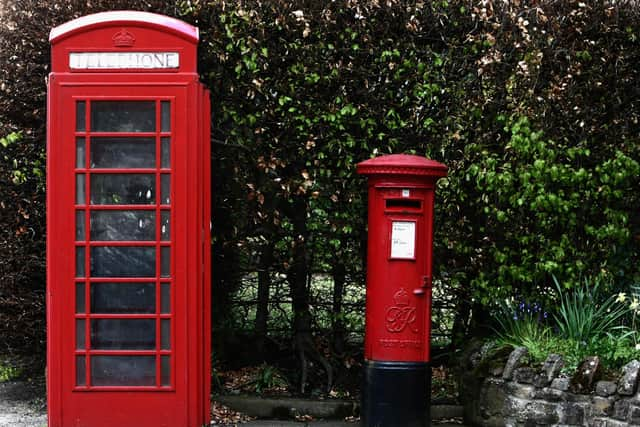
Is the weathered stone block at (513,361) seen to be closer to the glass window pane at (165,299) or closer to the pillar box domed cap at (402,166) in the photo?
the pillar box domed cap at (402,166)

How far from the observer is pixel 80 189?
513 cm

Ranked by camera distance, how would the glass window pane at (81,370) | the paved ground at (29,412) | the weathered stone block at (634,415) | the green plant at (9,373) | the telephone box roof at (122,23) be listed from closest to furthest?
the weathered stone block at (634,415) < the telephone box roof at (122,23) < the glass window pane at (81,370) < the paved ground at (29,412) < the green plant at (9,373)

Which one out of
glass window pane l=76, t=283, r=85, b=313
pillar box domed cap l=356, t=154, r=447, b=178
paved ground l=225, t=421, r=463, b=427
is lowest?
paved ground l=225, t=421, r=463, b=427

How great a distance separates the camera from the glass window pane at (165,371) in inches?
206

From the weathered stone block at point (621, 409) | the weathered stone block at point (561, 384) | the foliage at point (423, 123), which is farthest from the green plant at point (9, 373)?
the weathered stone block at point (621, 409)

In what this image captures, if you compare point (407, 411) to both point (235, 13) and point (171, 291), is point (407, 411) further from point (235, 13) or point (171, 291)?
point (235, 13)

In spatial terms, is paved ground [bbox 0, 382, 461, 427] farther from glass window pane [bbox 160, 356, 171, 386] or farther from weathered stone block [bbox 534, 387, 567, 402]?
weathered stone block [bbox 534, 387, 567, 402]

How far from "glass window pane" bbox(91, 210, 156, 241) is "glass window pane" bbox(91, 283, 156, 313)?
315 millimetres

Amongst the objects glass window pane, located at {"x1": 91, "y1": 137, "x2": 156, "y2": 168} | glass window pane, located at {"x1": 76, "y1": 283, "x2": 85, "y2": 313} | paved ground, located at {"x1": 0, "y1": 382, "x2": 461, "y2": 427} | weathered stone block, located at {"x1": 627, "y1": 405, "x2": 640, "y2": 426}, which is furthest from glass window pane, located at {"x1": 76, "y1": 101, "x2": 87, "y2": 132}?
weathered stone block, located at {"x1": 627, "y1": 405, "x2": 640, "y2": 426}

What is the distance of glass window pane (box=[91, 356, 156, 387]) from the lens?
524 centimetres

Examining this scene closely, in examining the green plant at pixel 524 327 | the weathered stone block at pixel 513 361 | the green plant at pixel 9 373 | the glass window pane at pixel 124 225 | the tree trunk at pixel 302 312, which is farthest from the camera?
the green plant at pixel 9 373

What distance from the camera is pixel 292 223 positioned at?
240 inches

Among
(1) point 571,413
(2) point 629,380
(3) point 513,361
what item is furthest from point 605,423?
(3) point 513,361

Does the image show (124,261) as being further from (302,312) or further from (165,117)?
(302,312)
